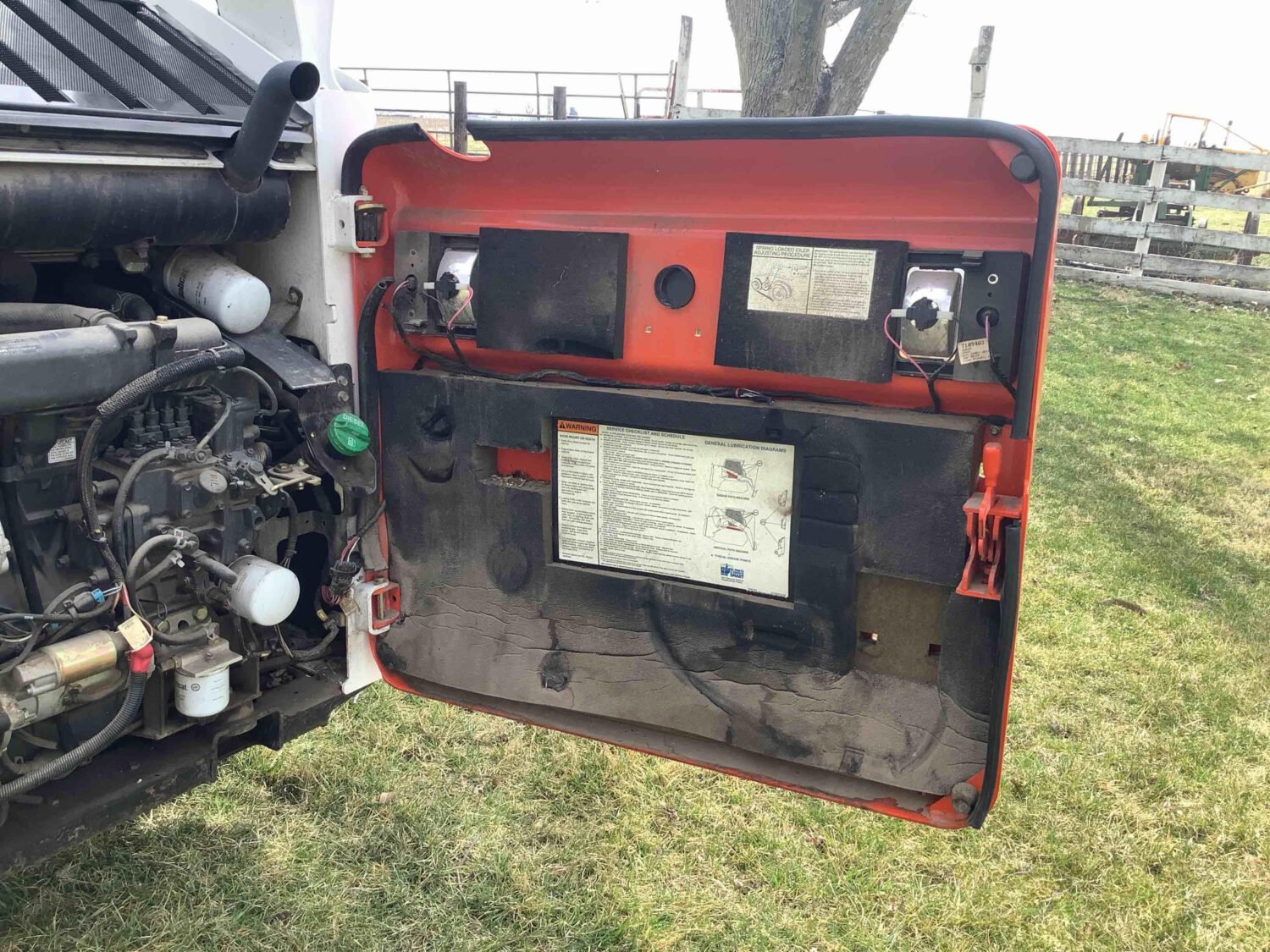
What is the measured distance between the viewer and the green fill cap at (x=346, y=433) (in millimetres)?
2314

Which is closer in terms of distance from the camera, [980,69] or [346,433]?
[346,433]

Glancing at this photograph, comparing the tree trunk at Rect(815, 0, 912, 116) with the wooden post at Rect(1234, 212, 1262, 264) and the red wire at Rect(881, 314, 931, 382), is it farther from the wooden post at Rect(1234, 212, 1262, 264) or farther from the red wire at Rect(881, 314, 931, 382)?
the wooden post at Rect(1234, 212, 1262, 264)

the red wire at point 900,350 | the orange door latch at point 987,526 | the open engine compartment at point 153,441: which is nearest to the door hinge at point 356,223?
the open engine compartment at point 153,441

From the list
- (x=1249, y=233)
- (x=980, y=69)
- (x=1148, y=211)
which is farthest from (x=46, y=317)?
(x=1249, y=233)

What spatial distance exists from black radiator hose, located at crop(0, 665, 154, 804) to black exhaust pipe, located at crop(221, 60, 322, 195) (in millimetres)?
1034

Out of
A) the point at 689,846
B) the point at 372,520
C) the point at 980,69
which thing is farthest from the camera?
the point at 980,69

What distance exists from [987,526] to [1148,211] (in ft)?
34.0

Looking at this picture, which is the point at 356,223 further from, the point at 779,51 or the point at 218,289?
the point at 779,51

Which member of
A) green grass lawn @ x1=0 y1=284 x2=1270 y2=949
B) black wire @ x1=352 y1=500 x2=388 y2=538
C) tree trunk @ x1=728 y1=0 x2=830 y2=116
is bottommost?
green grass lawn @ x1=0 y1=284 x2=1270 y2=949

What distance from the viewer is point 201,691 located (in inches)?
83.8

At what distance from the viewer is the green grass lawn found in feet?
8.05

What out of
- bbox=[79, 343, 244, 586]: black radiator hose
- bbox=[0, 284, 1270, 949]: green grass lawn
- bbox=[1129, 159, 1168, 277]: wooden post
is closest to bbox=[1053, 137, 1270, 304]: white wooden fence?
bbox=[1129, 159, 1168, 277]: wooden post

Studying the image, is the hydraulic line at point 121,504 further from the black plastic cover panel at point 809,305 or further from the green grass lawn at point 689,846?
the black plastic cover panel at point 809,305

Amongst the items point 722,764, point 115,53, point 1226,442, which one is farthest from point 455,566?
point 1226,442
